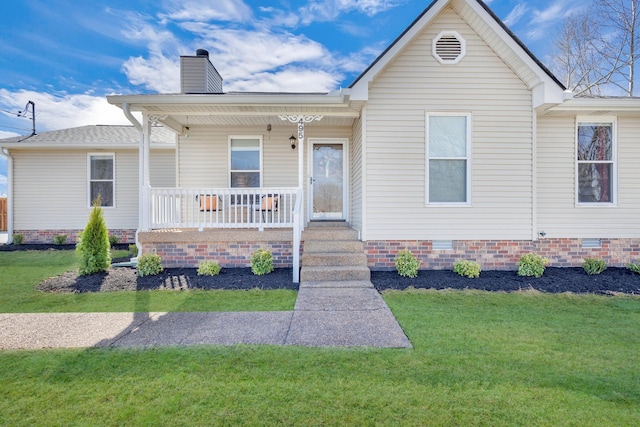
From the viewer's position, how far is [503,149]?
22.2 ft

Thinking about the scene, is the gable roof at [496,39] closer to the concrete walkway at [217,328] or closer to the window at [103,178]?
the concrete walkway at [217,328]

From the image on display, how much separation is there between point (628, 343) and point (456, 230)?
11.6ft

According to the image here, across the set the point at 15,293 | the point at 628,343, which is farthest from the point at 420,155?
the point at 15,293

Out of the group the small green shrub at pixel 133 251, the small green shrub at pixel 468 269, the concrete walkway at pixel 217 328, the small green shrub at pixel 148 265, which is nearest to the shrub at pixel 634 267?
the small green shrub at pixel 468 269

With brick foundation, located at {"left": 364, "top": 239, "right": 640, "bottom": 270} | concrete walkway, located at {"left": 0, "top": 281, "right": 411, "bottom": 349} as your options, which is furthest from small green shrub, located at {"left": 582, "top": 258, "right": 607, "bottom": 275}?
concrete walkway, located at {"left": 0, "top": 281, "right": 411, "bottom": 349}

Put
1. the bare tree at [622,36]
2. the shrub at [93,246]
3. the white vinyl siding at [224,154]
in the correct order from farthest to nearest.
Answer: the bare tree at [622,36] → the white vinyl siding at [224,154] → the shrub at [93,246]

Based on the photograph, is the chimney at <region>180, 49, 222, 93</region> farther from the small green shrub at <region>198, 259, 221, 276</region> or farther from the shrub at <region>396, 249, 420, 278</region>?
the shrub at <region>396, 249, 420, 278</region>

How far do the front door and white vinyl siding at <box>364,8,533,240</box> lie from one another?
2001 mm

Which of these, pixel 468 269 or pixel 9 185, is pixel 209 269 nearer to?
pixel 468 269

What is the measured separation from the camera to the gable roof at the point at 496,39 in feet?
20.5

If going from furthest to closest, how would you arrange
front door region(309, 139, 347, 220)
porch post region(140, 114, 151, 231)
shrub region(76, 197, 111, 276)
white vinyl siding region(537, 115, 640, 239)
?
front door region(309, 139, 347, 220) → white vinyl siding region(537, 115, 640, 239) → porch post region(140, 114, 151, 231) → shrub region(76, 197, 111, 276)

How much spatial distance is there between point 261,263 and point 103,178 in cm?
790

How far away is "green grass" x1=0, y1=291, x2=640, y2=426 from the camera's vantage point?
2.18 m

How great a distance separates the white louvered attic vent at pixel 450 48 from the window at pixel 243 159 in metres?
4.75
